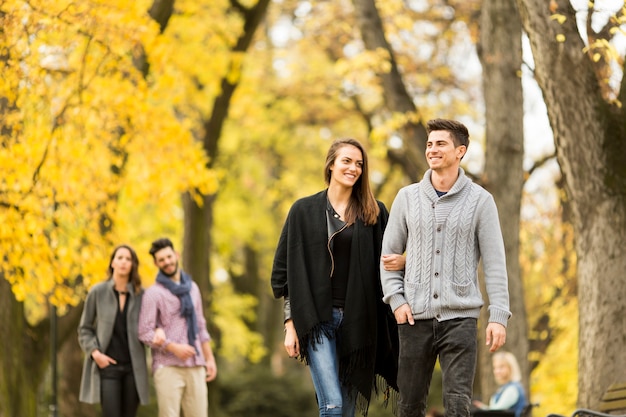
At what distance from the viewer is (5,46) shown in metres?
11.1

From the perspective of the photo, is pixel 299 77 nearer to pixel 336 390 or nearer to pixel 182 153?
pixel 182 153

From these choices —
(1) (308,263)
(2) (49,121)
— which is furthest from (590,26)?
(2) (49,121)

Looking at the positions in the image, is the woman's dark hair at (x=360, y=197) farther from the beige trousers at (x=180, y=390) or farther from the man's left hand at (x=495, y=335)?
the beige trousers at (x=180, y=390)

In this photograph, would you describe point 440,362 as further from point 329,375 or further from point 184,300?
point 184,300

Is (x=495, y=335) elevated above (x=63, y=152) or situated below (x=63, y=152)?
below

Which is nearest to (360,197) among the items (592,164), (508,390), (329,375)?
(329,375)

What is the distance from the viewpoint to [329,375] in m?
6.77

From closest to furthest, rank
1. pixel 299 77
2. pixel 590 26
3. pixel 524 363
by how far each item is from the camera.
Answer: pixel 590 26 < pixel 524 363 < pixel 299 77

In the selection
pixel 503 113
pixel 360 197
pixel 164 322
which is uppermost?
pixel 503 113

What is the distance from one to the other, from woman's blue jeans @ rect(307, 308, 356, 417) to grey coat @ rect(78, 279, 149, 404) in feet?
12.9

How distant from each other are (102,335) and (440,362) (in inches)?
193

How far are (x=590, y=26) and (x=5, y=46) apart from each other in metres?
5.61

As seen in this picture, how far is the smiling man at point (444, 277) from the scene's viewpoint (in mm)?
6277

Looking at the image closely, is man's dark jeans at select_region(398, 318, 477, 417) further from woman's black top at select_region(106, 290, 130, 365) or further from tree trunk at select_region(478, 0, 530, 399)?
tree trunk at select_region(478, 0, 530, 399)
